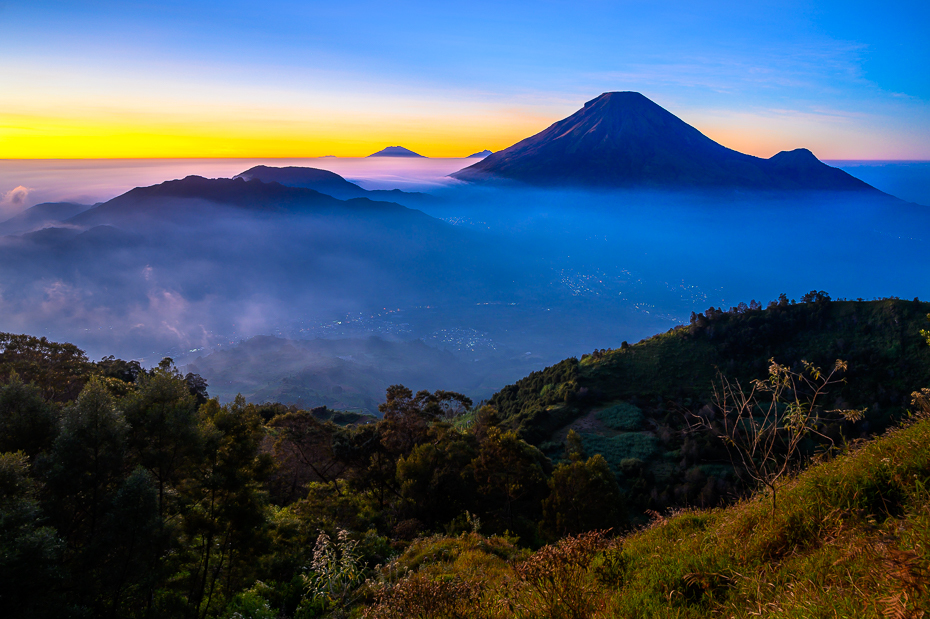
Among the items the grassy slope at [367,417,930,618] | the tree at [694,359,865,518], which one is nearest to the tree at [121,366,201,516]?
the grassy slope at [367,417,930,618]

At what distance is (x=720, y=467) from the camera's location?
102 feet

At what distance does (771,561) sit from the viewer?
12.5 ft

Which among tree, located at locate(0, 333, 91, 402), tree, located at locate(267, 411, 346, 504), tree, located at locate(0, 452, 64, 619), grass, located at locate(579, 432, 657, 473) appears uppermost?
tree, located at locate(0, 452, 64, 619)

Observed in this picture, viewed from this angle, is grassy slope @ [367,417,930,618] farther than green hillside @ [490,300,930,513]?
No

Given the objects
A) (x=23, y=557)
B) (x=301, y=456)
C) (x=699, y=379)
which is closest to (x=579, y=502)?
(x=301, y=456)

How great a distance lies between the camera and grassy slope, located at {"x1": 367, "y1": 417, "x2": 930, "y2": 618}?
3.05m

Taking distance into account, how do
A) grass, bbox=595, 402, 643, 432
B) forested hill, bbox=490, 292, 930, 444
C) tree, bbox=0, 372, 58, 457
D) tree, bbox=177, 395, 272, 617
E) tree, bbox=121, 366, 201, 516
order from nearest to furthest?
tree, bbox=0, 372, 58, 457 < tree, bbox=121, 366, 201, 516 < tree, bbox=177, 395, 272, 617 < grass, bbox=595, 402, 643, 432 < forested hill, bbox=490, 292, 930, 444

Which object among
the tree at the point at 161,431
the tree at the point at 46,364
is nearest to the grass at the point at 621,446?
the tree at the point at 161,431

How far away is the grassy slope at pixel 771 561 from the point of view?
3051mm

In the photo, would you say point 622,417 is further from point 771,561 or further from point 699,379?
point 771,561

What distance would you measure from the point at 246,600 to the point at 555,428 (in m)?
33.5

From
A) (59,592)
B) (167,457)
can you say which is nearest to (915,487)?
(59,592)

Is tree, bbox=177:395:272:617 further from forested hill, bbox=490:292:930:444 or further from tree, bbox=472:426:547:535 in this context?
forested hill, bbox=490:292:930:444

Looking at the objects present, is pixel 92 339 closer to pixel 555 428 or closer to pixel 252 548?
pixel 555 428
